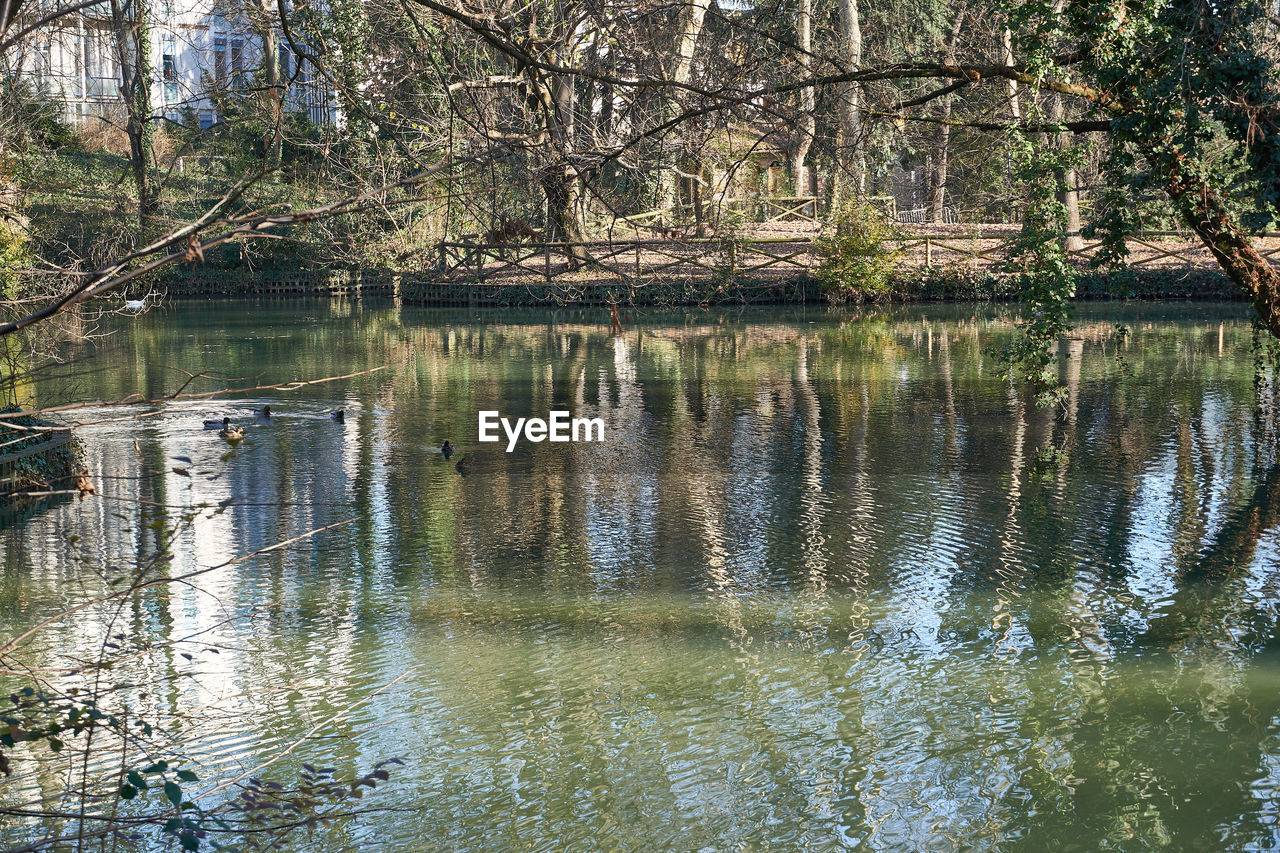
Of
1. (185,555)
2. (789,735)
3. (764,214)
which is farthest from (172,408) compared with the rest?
(764,214)

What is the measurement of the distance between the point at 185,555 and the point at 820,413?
7.38 metres

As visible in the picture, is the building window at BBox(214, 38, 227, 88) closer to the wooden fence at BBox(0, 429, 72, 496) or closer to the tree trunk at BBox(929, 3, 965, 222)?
the wooden fence at BBox(0, 429, 72, 496)

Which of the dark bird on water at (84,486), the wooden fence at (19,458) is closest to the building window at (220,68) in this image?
the dark bird on water at (84,486)

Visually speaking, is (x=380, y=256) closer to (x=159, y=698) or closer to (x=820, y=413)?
(x=820, y=413)

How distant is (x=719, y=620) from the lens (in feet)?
22.7

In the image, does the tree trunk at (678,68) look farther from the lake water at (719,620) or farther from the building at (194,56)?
the lake water at (719,620)

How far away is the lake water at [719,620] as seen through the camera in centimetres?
493

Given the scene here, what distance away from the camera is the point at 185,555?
27.3ft

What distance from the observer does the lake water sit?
4930mm

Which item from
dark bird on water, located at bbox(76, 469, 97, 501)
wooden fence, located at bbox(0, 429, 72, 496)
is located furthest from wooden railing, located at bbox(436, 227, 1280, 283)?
dark bird on water, located at bbox(76, 469, 97, 501)

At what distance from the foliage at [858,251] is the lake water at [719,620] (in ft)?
44.3

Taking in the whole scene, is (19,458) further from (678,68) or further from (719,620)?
(678,68)

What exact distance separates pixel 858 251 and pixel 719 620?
2155 cm

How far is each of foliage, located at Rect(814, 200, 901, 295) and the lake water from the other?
13.5 metres
